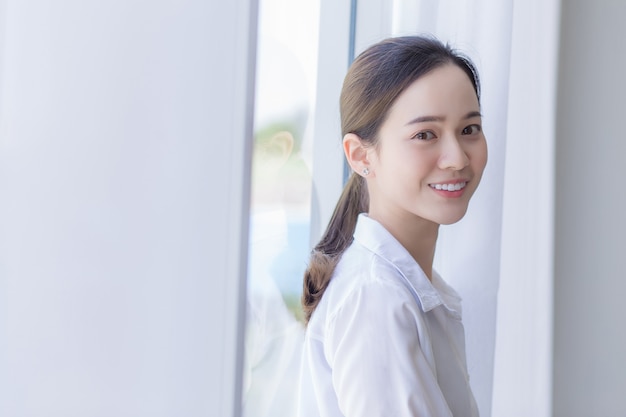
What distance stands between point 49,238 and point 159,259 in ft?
0.41

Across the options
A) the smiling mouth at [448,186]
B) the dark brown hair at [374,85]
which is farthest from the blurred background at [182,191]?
the smiling mouth at [448,186]

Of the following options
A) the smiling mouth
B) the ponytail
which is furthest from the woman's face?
the ponytail

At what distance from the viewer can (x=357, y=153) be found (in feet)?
2.93

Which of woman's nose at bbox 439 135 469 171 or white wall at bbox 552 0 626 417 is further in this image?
white wall at bbox 552 0 626 417

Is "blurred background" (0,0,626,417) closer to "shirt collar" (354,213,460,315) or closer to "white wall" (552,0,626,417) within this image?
"shirt collar" (354,213,460,315)

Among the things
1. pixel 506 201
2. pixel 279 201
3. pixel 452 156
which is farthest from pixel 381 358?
pixel 506 201

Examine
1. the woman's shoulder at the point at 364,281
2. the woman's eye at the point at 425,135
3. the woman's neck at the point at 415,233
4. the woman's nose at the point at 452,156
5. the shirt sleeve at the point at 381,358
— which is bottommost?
the shirt sleeve at the point at 381,358

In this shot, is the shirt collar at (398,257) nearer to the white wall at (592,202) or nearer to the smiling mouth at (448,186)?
the smiling mouth at (448,186)

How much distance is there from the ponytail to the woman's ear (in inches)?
3.2

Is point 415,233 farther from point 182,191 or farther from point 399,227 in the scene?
point 182,191

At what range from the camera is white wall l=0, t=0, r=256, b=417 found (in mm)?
552

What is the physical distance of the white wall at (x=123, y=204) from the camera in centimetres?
55

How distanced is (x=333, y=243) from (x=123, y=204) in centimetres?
39

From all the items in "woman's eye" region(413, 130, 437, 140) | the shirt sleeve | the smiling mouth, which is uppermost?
"woman's eye" region(413, 130, 437, 140)
